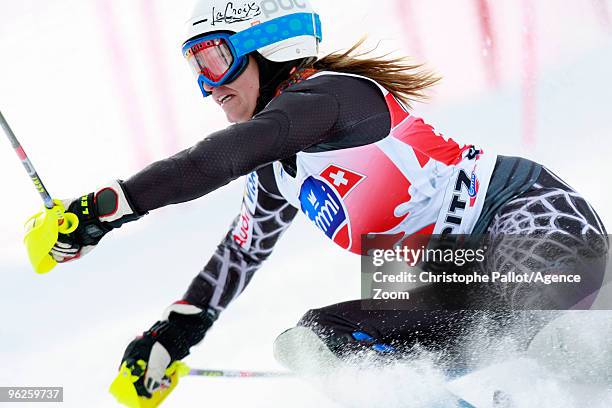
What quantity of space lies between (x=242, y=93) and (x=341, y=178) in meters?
0.49

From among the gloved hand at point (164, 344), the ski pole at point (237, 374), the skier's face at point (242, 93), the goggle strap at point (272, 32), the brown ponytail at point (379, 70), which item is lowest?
the ski pole at point (237, 374)

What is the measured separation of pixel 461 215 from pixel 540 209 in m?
0.26

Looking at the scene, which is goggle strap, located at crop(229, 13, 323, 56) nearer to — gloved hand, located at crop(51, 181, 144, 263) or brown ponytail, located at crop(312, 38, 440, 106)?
brown ponytail, located at crop(312, 38, 440, 106)

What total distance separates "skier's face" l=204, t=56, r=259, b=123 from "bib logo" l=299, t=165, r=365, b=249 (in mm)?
349

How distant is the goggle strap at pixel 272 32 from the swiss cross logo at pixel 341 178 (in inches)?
20.6

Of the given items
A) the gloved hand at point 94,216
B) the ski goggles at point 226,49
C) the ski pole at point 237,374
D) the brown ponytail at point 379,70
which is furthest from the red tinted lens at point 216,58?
the ski pole at point 237,374

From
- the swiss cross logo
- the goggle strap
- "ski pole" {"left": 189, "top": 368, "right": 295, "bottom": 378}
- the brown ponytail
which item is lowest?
"ski pole" {"left": 189, "top": 368, "right": 295, "bottom": 378}

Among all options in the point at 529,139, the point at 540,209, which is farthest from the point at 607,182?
the point at 540,209

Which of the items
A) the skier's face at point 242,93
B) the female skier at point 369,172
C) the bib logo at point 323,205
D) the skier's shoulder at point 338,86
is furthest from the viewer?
the skier's face at point 242,93

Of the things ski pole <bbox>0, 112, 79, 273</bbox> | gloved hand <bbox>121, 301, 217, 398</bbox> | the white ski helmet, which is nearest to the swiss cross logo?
the white ski helmet

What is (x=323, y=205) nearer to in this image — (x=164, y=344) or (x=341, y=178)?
(x=341, y=178)

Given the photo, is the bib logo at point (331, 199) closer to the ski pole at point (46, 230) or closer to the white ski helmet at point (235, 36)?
the white ski helmet at point (235, 36)

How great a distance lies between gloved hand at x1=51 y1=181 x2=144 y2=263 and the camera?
2430mm

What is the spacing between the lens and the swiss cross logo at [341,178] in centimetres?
284
